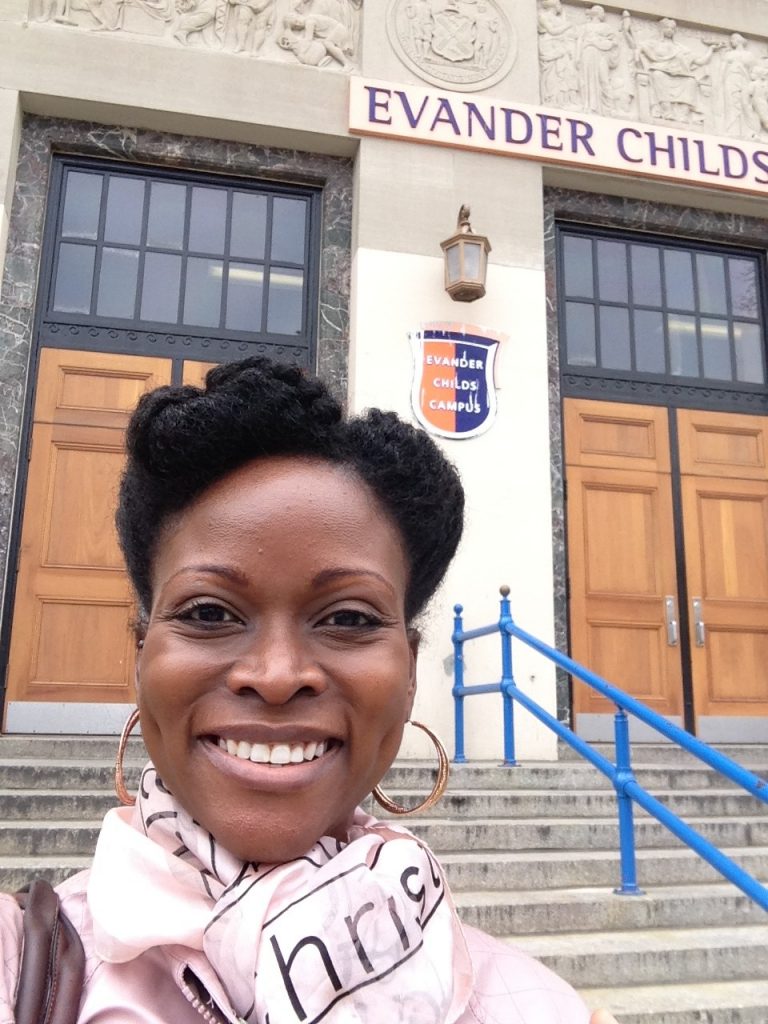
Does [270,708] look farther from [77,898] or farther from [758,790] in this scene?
[758,790]

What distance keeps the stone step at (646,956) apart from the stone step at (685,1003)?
0.04 meters

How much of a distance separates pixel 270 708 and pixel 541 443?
17.1ft

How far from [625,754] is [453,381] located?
118 inches

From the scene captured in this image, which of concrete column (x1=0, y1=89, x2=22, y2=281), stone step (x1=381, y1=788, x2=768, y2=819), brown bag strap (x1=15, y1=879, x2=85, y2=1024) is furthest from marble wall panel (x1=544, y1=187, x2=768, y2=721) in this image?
brown bag strap (x1=15, y1=879, x2=85, y2=1024)

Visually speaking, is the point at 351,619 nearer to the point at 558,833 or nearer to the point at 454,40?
the point at 558,833

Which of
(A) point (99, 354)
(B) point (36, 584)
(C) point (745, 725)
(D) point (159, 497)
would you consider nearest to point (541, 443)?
(C) point (745, 725)

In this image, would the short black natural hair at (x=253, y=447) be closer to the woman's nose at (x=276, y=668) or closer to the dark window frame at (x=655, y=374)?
the woman's nose at (x=276, y=668)

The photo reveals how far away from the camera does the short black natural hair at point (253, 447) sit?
1.07m

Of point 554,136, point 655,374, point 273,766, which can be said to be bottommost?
point 273,766

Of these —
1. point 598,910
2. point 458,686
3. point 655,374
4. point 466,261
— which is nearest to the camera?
point 598,910

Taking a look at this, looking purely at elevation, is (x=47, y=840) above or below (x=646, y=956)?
above

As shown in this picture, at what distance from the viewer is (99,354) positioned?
19.3 feet

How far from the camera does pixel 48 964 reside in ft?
2.83

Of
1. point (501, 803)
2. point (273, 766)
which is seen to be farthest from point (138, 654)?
point (501, 803)
